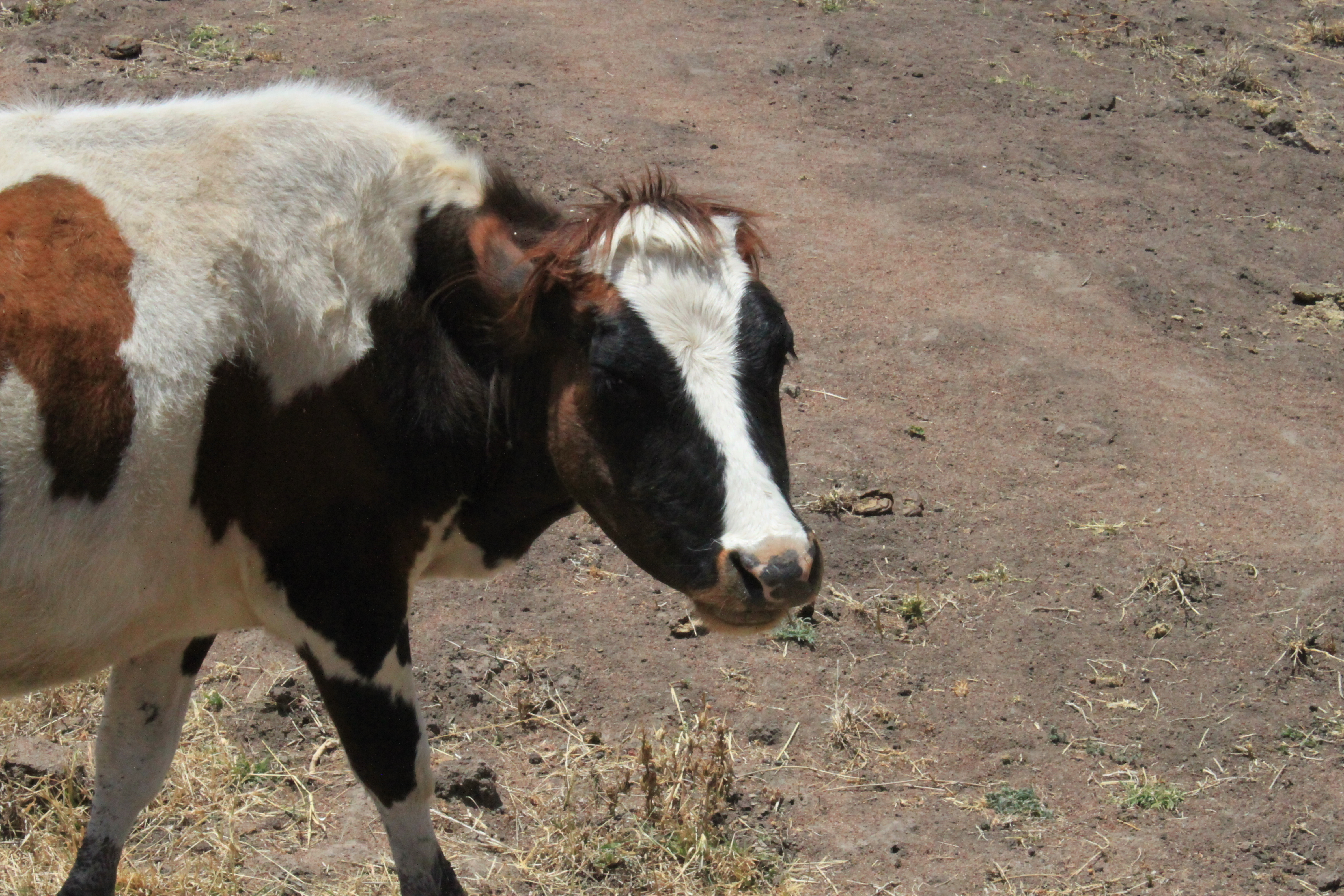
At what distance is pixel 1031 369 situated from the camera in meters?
6.57

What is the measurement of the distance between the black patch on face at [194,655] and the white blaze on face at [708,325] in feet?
4.93

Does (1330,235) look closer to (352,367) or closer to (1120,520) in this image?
(1120,520)

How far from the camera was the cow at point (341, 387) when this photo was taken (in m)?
2.58

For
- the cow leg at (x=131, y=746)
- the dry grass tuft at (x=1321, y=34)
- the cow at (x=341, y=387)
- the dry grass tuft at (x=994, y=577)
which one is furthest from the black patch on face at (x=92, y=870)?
the dry grass tuft at (x=1321, y=34)

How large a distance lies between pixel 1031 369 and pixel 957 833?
10.4 feet

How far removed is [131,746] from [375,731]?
80 centimetres

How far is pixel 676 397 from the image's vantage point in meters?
2.71

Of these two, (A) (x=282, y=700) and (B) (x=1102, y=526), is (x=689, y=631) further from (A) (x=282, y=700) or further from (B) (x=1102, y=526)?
(B) (x=1102, y=526)

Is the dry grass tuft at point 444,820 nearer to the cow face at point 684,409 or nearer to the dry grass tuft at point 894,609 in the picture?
the dry grass tuft at point 894,609

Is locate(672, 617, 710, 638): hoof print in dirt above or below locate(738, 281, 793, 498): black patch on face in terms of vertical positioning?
below

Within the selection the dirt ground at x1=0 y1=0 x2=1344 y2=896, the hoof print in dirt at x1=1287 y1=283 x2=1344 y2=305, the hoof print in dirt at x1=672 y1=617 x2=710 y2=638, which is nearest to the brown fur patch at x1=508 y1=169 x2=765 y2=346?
the dirt ground at x1=0 y1=0 x2=1344 y2=896

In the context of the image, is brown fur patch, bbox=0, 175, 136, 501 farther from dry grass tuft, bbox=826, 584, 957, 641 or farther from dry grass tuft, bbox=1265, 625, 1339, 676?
dry grass tuft, bbox=1265, 625, 1339, 676

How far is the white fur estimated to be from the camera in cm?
258

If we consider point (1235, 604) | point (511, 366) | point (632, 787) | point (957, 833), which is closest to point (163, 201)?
point (511, 366)
